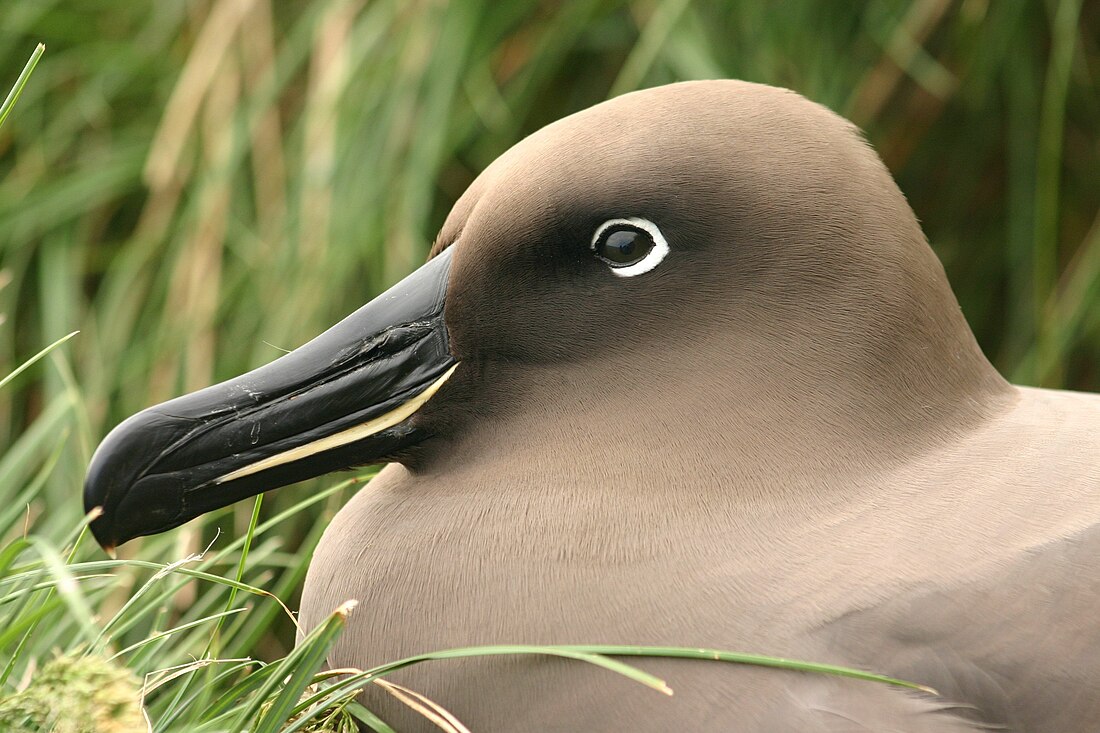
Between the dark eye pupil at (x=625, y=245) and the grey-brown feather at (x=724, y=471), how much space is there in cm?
4

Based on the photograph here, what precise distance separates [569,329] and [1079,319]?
2.88 m

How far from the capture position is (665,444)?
2635mm

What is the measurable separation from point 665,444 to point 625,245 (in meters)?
0.37

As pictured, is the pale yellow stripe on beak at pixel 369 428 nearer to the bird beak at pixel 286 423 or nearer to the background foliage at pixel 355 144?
the bird beak at pixel 286 423

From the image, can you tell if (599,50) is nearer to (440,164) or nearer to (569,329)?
(440,164)

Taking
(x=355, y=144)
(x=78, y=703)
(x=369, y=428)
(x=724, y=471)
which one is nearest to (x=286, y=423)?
(x=369, y=428)

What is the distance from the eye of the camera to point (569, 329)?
8.99 ft

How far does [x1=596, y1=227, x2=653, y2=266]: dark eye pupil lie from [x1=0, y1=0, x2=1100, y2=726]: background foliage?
6.94ft

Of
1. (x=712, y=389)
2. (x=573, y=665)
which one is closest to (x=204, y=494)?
(x=573, y=665)

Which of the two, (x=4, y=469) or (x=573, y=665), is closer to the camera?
(x=573, y=665)

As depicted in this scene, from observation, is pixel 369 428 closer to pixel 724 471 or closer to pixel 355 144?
pixel 724 471

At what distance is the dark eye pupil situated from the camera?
2.72 meters

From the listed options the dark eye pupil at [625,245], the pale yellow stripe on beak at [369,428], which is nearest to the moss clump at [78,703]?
the pale yellow stripe on beak at [369,428]

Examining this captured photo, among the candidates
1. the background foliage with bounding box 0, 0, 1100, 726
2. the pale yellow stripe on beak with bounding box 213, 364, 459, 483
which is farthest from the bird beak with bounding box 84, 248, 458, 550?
the background foliage with bounding box 0, 0, 1100, 726
